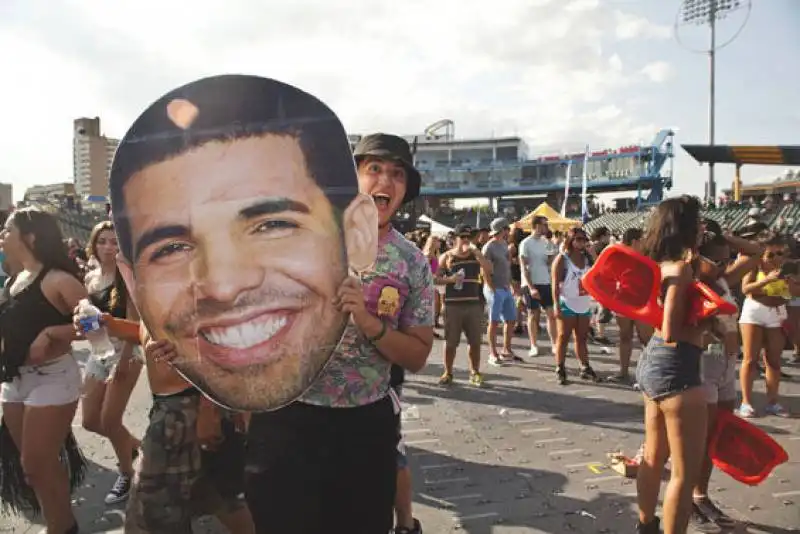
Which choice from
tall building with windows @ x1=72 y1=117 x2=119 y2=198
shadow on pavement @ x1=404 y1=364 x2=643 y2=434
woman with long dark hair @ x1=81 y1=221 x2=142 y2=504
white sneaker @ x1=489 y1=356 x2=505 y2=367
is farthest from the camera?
white sneaker @ x1=489 y1=356 x2=505 y2=367

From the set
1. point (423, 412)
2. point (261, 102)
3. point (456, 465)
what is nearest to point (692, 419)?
point (456, 465)

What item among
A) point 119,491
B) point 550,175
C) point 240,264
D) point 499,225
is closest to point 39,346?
point 119,491

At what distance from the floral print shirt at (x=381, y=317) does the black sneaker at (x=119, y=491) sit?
2421mm

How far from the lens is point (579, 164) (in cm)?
5256

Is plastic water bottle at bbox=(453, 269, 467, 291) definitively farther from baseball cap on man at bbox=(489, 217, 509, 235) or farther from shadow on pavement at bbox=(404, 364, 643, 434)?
baseball cap on man at bbox=(489, 217, 509, 235)

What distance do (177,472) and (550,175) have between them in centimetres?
5459

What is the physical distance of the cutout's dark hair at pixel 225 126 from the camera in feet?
4.31

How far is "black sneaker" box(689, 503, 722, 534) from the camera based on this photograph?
9.62ft

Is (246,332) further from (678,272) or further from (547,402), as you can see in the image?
(547,402)

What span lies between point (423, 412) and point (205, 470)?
3.35 meters

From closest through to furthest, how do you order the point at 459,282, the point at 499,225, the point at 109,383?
1. the point at 109,383
2. the point at 459,282
3. the point at 499,225

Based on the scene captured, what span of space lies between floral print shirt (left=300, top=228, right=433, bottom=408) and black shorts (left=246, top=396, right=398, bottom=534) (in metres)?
0.05

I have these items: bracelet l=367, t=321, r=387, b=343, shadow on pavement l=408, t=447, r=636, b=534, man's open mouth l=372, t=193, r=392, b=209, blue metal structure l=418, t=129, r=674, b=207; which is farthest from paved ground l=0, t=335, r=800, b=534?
blue metal structure l=418, t=129, r=674, b=207

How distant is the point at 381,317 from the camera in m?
1.68
